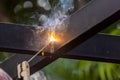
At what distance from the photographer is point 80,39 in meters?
1.34

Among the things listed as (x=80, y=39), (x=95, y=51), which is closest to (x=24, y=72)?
(x=80, y=39)

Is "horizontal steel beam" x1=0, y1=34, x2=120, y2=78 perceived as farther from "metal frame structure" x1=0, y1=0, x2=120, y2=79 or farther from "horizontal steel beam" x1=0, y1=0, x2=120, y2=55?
"horizontal steel beam" x1=0, y1=0, x2=120, y2=55

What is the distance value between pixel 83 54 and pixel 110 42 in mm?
163

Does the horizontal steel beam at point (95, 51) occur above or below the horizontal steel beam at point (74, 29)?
below

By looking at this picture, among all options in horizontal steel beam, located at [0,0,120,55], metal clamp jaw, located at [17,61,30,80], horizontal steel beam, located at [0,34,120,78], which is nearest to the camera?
metal clamp jaw, located at [17,61,30,80]

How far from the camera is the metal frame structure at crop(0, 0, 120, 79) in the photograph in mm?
1258

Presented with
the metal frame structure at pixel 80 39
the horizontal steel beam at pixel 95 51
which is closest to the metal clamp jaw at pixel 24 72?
the metal frame structure at pixel 80 39

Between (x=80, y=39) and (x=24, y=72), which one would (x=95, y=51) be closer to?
(x=80, y=39)

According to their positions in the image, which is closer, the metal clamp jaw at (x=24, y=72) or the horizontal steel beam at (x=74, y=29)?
the metal clamp jaw at (x=24, y=72)

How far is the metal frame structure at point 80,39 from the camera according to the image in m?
1.26

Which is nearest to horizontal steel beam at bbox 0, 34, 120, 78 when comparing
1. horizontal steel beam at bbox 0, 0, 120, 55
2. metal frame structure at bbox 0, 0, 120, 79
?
metal frame structure at bbox 0, 0, 120, 79

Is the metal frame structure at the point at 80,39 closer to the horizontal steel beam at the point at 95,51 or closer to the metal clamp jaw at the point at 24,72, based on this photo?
the horizontal steel beam at the point at 95,51

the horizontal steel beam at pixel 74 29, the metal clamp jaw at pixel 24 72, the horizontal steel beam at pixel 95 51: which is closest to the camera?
the metal clamp jaw at pixel 24 72

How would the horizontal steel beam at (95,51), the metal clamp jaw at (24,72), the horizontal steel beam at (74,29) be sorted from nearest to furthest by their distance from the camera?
the metal clamp jaw at (24,72) → the horizontal steel beam at (74,29) → the horizontal steel beam at (95,51)
